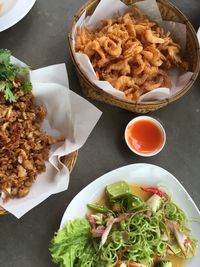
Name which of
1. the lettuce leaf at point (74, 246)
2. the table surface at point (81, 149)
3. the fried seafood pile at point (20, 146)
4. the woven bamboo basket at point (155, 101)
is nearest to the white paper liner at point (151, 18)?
the woven bamboo basket at point (155, 101)

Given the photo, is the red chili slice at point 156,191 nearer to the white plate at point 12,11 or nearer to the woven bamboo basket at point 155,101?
the woven bamboo basket at point 155,101

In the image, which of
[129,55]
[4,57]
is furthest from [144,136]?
[4,57]

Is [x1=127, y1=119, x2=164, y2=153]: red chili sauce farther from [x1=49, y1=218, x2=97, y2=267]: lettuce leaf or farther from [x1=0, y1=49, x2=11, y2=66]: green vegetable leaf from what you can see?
[x1=0, y1=49, x2=11, y2=66]: green vegetable leaf

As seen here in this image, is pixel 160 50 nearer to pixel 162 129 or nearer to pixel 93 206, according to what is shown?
pixel 162 129

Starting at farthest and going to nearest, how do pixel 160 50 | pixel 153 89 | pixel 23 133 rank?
pixel 160 50
pixel 153 89
pixel 23 133

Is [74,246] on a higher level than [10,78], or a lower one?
lower

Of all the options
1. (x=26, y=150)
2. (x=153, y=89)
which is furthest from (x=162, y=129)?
(x=26, y=150)

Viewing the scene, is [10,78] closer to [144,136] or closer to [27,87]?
[27,87]

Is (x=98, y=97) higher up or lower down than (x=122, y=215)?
higher up
